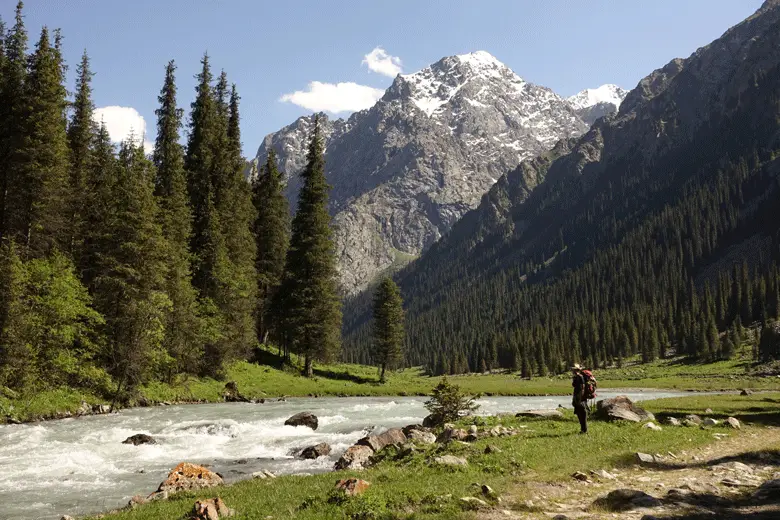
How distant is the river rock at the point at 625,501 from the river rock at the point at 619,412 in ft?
40.0

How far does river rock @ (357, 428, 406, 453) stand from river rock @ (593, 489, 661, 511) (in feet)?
31.6

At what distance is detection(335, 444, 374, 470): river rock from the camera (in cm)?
1808

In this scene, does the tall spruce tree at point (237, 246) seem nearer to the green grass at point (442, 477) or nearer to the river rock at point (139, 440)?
the river rock at point (139, 440)

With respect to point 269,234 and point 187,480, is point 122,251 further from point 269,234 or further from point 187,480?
point 269,234

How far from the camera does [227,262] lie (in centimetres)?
5059

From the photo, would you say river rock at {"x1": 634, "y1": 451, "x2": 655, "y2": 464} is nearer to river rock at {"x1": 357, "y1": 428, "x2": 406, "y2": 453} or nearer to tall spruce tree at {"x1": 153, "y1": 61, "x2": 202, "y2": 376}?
river rock at {"x1": 357, "y1": 428, "x2": 406, "y2": 453}

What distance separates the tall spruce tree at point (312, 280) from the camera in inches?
2259

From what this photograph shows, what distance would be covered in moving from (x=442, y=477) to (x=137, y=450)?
51.8 ft

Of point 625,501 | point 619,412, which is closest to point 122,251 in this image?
point 619,412

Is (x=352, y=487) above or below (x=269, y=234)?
below

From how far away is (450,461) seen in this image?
14711 mm

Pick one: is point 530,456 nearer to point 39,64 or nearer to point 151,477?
point 151,477

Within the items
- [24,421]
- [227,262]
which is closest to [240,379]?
[227,262]

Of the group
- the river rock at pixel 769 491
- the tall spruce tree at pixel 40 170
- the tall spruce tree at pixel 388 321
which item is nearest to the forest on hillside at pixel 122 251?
the tall spruce tree at pixel 40 170
